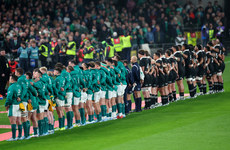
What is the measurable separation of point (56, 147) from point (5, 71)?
12.0 metres

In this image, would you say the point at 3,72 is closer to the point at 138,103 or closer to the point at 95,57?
the point at 95,57

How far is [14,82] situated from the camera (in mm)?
14641

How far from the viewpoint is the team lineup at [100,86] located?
14.9m

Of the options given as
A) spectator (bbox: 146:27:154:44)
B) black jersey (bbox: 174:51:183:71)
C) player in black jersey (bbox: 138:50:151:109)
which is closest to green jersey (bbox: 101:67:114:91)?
player in black jersey (bbox: 138:50:151:109)

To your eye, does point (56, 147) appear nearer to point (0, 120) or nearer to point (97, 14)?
point (0, 120)

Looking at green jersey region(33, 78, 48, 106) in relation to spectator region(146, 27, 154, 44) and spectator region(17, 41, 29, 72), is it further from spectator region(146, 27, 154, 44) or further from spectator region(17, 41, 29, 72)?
spectator region(146, 27, 154, 44)

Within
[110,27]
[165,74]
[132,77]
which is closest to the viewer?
[132,77]

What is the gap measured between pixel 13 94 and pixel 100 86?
364 cm

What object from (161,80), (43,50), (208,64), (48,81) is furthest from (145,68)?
(43,50)

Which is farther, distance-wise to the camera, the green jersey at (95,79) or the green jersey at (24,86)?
the green jersey at (95,79)

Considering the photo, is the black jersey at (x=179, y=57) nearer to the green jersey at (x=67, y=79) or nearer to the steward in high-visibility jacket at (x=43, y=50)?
the green jersey at (x=67, y=79)

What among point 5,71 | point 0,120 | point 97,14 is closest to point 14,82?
point 0,120

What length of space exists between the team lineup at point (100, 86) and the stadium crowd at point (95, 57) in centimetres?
3

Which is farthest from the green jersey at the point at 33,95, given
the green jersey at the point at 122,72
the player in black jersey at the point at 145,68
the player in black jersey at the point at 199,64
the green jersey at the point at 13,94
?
the player in black jersey at the point at 199,64
